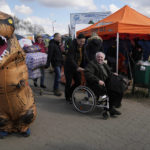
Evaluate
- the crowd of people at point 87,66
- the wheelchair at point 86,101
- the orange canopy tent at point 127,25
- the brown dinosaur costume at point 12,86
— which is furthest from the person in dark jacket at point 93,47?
the brown dinosaur costume at point 12,86

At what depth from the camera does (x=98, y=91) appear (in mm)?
3896

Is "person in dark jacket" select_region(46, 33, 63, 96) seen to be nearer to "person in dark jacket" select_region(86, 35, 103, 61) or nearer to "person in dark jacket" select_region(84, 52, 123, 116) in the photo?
"person in dark jacket" select_region(86, 35, 103, 61)

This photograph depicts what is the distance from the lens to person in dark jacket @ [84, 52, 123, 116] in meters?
3.82

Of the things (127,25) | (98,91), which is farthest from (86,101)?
(127,25)

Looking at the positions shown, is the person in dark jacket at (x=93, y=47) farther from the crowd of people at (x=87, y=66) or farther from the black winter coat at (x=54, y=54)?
the black winter coat at (x=54, y=54)

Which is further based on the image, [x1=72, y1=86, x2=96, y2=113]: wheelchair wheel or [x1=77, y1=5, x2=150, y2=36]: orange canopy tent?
[x1=77, y1=5, x2=150, y2=36]: orange canopy tent

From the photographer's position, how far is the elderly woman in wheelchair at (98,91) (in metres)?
3.83

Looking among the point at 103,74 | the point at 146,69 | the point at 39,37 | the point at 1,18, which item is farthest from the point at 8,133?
the point at 39,37

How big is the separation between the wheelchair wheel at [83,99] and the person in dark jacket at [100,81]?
0.41 feet

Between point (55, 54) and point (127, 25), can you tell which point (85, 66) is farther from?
point (127, 25)

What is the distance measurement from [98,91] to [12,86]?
180 cm

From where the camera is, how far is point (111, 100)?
153 inches

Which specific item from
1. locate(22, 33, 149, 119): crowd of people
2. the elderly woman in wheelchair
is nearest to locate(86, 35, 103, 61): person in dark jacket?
locate(22, 33, 149, 119): crowd of people

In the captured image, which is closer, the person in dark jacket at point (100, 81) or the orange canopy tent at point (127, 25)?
the person in dark jacket at point (100, 81)
